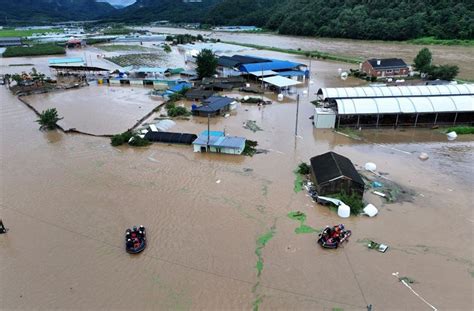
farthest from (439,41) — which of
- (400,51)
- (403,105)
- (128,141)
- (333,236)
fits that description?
(333,236)

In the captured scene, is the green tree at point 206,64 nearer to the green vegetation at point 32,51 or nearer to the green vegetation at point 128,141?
the green vegetation at point 128,141

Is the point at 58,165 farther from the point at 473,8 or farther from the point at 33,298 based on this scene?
the point at 473,8

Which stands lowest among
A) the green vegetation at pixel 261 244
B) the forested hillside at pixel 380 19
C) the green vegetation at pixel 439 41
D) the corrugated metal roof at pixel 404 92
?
the green vegetation at pixel 261 244

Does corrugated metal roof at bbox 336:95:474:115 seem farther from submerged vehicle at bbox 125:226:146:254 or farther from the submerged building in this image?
submerged vehicle at bbox 125:226:146:254

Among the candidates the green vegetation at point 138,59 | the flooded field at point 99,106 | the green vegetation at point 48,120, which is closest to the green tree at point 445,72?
the flooded field at point 99,106

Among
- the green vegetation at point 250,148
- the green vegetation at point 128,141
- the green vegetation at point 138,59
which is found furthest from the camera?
the green vegetation at point 138,59
